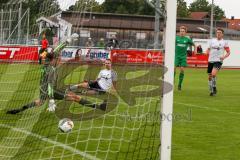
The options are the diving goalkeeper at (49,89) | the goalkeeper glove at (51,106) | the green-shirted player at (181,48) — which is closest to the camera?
the diving goalkeeper at (49,89)

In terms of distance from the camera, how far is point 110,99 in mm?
13625

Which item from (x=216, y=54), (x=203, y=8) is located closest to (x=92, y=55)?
(x=216, y=54)

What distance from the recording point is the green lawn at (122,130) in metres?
7.90

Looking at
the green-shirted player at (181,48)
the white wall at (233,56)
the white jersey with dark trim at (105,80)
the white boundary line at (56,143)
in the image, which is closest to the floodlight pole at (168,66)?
the white boundary line at (56,143)

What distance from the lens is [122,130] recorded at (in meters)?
9.79

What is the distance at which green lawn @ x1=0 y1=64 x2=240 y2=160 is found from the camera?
311 inches

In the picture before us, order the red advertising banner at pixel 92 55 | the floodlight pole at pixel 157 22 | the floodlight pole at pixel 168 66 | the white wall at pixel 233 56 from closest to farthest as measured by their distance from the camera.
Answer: the floodlight pole at pixel 168 66 → the floodlight pole at pixel 157 22 → the red advertising banner at pixel 92 55 → the white wall at pixel 233 56

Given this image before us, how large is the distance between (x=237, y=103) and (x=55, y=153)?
8.34m

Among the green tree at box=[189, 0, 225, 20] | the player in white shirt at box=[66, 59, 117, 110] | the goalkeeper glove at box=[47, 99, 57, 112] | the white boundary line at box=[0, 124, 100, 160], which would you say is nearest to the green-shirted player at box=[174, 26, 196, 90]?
the player in white shirt at box=[66, 59, 117, 110]

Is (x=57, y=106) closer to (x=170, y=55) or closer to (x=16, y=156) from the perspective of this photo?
(x=16, y=156)

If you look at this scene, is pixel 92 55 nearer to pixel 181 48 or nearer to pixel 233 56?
pixel 181 48

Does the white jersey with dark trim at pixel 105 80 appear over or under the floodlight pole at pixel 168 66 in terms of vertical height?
under

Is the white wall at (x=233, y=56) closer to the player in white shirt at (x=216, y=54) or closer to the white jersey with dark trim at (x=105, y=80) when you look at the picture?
the player in white shirt at (x=216, y=54)

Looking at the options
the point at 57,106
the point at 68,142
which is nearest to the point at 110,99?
the point at 57,106
